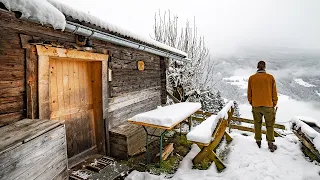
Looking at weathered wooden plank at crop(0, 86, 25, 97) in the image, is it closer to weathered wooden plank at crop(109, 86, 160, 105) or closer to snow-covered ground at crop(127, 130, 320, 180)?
weathered wooden plank at crop(109, 86, 160, 105)

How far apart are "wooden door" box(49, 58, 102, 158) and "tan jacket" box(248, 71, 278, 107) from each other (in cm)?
393

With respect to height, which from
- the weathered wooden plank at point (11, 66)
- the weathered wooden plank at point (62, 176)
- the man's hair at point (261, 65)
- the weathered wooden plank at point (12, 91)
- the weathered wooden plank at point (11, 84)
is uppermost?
the man's hair at point (261, 65)

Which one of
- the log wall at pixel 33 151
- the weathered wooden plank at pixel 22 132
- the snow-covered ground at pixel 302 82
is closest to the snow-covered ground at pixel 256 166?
the log wall at pixel 33 151

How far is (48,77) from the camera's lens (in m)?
3.30

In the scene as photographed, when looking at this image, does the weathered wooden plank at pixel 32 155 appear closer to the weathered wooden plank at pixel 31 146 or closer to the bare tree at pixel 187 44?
the weathered wooden plank at pixel 31 146

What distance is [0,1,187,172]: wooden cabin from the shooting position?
9.15 ft

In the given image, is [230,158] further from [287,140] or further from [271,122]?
[287,140]

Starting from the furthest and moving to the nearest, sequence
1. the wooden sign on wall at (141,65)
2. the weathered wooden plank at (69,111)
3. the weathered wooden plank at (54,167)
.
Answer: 1. the wooden sign on wall at (141,65)
2. the weathered wooden plank at (69,111)
3. the weathered wooden plank at (54,167)

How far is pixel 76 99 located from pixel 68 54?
1.16 m

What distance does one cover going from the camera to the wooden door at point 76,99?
151 inches

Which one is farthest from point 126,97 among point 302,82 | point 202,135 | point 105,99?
point 302,82

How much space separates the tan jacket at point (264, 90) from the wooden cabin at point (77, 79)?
313cm

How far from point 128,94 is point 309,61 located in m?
81.9

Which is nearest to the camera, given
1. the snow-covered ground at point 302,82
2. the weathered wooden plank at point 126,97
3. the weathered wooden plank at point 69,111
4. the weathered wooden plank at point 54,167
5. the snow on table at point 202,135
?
the weathered wooden plank at point 54,167
